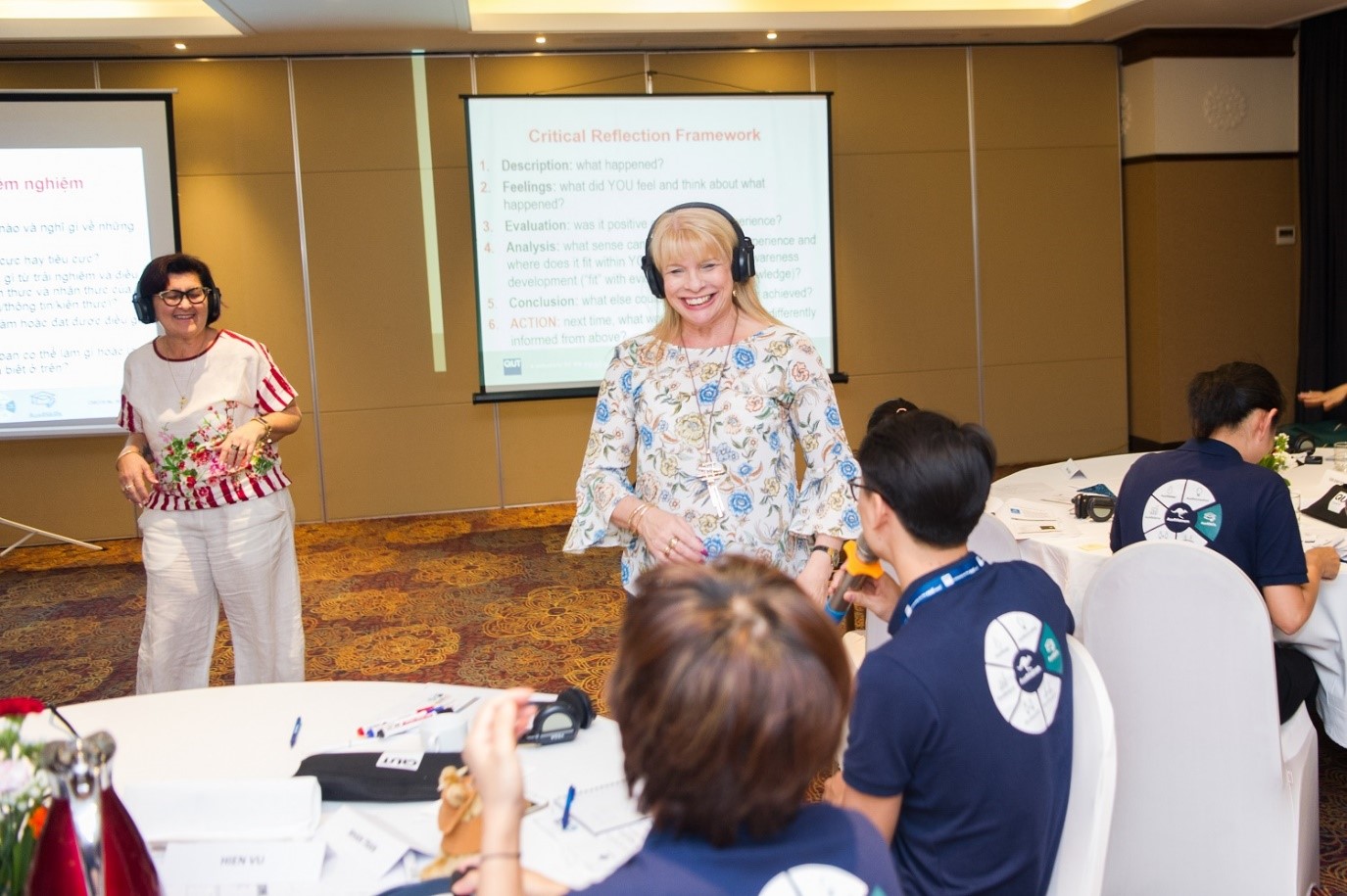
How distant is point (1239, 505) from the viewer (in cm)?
255

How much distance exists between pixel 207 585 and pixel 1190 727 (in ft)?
8.05

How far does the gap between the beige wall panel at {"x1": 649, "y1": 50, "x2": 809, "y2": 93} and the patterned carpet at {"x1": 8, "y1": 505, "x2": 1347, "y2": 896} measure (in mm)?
2733

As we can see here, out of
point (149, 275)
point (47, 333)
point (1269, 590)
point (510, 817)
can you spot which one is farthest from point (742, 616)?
point (47, 333)

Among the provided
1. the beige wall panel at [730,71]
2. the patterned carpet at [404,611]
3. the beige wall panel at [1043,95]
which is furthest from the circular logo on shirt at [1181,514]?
the beige wall panel at [1043,95]

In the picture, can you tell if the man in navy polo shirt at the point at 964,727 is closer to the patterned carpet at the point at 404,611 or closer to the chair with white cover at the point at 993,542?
the chair with white cover at the point at 993,542

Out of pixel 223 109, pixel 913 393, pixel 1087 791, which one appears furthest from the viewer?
pixel 913 393

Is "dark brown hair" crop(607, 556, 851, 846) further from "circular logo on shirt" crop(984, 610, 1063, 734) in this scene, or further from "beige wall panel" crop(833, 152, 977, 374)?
"beige wall panel" crop(833, 152, 977, 374)

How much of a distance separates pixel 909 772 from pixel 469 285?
241 inches

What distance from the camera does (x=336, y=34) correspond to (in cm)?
643

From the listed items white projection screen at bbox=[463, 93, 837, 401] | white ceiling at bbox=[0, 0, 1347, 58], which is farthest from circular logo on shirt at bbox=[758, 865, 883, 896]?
white projection screen at bbox=[463, 93, 837, 401]

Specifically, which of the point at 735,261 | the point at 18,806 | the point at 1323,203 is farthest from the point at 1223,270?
the point at 18,806

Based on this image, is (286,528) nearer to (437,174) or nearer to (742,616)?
(742,616)

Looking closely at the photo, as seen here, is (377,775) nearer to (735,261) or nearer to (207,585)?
(735,261)

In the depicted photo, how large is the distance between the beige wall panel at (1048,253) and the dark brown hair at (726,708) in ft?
23.5
